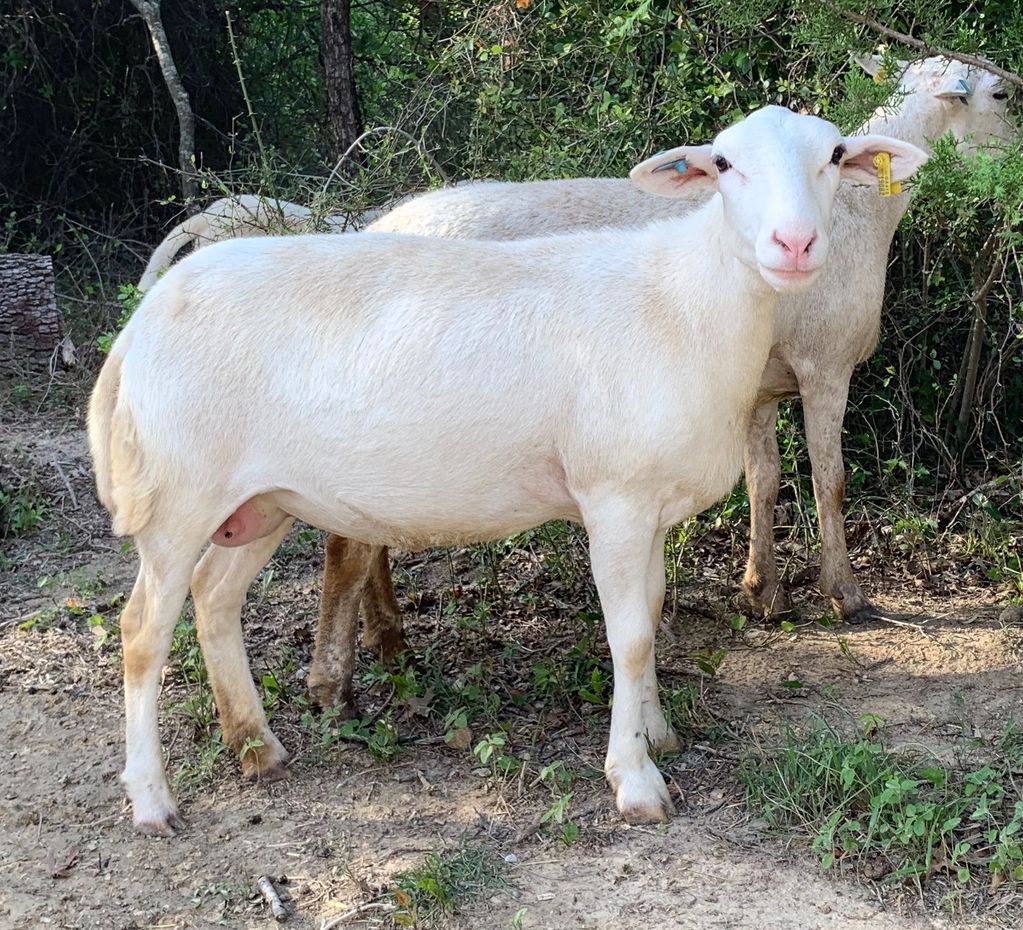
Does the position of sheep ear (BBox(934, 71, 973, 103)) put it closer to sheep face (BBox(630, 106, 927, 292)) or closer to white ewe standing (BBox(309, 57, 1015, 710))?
white ewe standing (BBox(309, 57, 1015, 710))

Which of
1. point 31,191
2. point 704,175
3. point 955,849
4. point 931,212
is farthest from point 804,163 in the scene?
point 31,191

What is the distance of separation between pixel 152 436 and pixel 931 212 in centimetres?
316

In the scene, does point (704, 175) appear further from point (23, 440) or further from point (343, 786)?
point (23, 440)

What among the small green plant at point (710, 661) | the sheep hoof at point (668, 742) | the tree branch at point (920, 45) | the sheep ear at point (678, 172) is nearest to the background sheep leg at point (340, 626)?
the sheep hoof at point (668, 742)

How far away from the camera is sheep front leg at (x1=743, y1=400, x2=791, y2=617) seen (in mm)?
6066

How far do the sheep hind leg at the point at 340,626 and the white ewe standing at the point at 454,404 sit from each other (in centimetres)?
72

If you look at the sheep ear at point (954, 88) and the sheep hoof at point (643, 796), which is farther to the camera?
the sheep ear at point (954, 88)

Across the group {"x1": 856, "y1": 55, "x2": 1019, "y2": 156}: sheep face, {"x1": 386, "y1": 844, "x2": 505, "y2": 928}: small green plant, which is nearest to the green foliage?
{"x1": 386, "y1": 844, "x2": 505, "y2": 928}: small green plant

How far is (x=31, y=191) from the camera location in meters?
11.2

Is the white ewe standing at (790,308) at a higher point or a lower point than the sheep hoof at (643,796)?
higher

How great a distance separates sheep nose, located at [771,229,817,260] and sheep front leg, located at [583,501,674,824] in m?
0.97

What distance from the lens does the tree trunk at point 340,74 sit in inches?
366

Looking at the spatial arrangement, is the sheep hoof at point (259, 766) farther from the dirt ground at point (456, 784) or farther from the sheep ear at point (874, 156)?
the sheep ear at point (874, 156)

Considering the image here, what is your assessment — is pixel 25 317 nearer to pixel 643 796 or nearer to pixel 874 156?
pixel 643 796
